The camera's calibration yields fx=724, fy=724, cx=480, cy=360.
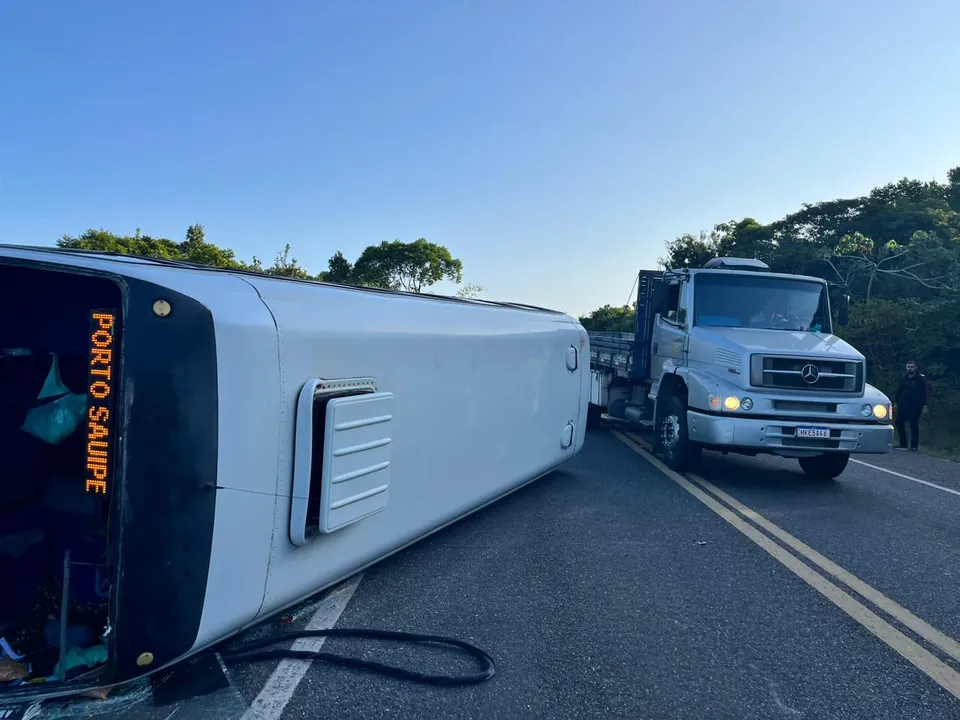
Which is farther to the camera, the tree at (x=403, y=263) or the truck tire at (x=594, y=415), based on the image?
the tree at (x=403, y=263)

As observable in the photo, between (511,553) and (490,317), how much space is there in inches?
75.8

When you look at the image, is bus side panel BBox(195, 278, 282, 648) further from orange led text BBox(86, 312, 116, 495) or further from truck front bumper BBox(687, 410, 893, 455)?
truck front bumper BBox(687, 410, 893, 455)

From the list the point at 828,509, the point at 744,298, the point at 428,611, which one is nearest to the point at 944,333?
the point at 744,298

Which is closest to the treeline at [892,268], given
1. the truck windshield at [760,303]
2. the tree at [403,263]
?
the truck windshield at [760,303]

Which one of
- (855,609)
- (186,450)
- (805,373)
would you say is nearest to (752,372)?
(805,373)

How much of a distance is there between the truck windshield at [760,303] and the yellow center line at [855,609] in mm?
2941

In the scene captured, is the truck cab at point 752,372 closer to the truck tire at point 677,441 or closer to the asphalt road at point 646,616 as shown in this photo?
the truck tire at point 677,441

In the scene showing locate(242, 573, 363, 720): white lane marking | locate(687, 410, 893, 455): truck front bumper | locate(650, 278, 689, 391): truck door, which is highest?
locate(650, 278, 689, 391): truck door

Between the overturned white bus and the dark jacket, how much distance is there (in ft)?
39.8

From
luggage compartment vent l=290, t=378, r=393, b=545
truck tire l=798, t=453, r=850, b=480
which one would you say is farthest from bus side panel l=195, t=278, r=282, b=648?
truck tire l=798, t=453, r=850, b=480

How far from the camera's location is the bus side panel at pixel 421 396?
3543 mm

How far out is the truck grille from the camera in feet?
27.7

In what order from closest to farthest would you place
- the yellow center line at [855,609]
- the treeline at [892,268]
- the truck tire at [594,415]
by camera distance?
1. the yellow center line at [855,609]
2. the truck tire at [594,415]
3. the treeline at [892,268]

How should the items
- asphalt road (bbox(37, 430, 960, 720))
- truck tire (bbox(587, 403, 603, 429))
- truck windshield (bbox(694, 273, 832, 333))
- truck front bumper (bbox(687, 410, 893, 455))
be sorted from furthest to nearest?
1. truck tire (bbox(587, 403, 603, 429))
2. truck windshield (bbox(694, 273, 832, 333))
3. truck front bumper (bbox(687, 410, 893, 455))
4. asphalt road (bbox(37, 430, 960, 720))
